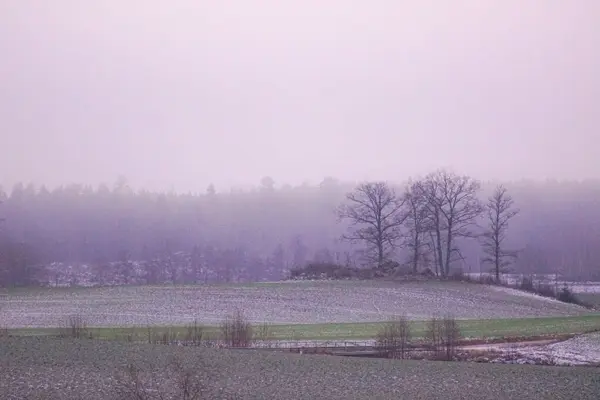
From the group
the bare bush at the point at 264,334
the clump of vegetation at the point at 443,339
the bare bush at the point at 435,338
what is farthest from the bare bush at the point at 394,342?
the bare bush at the point at 264,334

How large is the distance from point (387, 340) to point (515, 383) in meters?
7.23

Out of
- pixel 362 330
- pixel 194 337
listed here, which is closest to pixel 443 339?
pixel 362 330

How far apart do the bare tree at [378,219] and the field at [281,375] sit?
35.5 meters

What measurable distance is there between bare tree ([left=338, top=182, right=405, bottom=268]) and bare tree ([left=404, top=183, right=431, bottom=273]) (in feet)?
2.10

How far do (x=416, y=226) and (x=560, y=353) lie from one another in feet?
102

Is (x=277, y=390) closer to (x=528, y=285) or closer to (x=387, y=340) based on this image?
(x=387, y=340)

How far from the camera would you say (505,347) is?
25844 millimetres

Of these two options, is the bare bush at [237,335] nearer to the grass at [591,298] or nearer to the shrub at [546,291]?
the grass at [591,298]

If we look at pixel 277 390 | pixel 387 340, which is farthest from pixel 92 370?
pixel 387 340

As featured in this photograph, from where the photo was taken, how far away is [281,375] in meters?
18.5

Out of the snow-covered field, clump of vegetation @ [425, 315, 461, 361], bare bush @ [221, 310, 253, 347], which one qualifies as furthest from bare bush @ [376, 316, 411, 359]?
the snow-covered field

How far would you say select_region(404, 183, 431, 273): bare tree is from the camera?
181 feet

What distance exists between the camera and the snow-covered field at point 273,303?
3494 centimetres

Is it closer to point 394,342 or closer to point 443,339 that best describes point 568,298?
point 443,339
